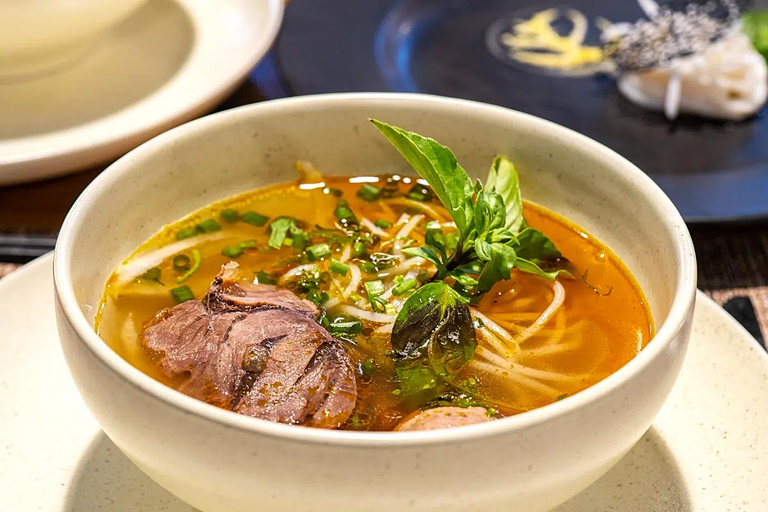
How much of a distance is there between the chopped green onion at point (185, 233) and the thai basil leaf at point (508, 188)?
68 centimetres

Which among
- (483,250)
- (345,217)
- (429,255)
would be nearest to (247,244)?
(345,217)

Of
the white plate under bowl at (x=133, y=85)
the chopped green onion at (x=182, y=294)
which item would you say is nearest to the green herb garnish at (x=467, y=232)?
the chopped green onion at (x=182, y=294)

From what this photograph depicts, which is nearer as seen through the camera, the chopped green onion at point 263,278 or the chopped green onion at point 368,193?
the chopped green onion at point 263,278

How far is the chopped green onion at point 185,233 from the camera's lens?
1978mm

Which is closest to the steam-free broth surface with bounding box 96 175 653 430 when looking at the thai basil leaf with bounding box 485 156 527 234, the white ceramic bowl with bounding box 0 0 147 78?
the thai basil leaf with bounding box 485 156 527 234

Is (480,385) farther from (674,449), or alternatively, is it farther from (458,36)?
(458,36)

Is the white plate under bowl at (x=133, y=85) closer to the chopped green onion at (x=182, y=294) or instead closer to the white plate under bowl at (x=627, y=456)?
the white plate under bowl at (x=627, y=456)

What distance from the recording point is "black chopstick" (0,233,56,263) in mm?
2461

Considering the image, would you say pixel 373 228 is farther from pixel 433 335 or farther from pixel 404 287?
pixel 433 335

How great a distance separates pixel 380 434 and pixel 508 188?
0.92 m

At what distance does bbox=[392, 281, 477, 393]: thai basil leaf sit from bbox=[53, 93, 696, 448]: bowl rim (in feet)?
1.11

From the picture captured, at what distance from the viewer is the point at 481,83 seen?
11.7 ft

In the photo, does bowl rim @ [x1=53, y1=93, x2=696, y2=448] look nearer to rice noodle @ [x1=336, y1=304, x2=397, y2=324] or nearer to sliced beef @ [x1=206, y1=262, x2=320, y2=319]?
sliced beef @ [x1=206, y1=262, x2=320, y2=319]

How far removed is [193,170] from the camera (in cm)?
195
